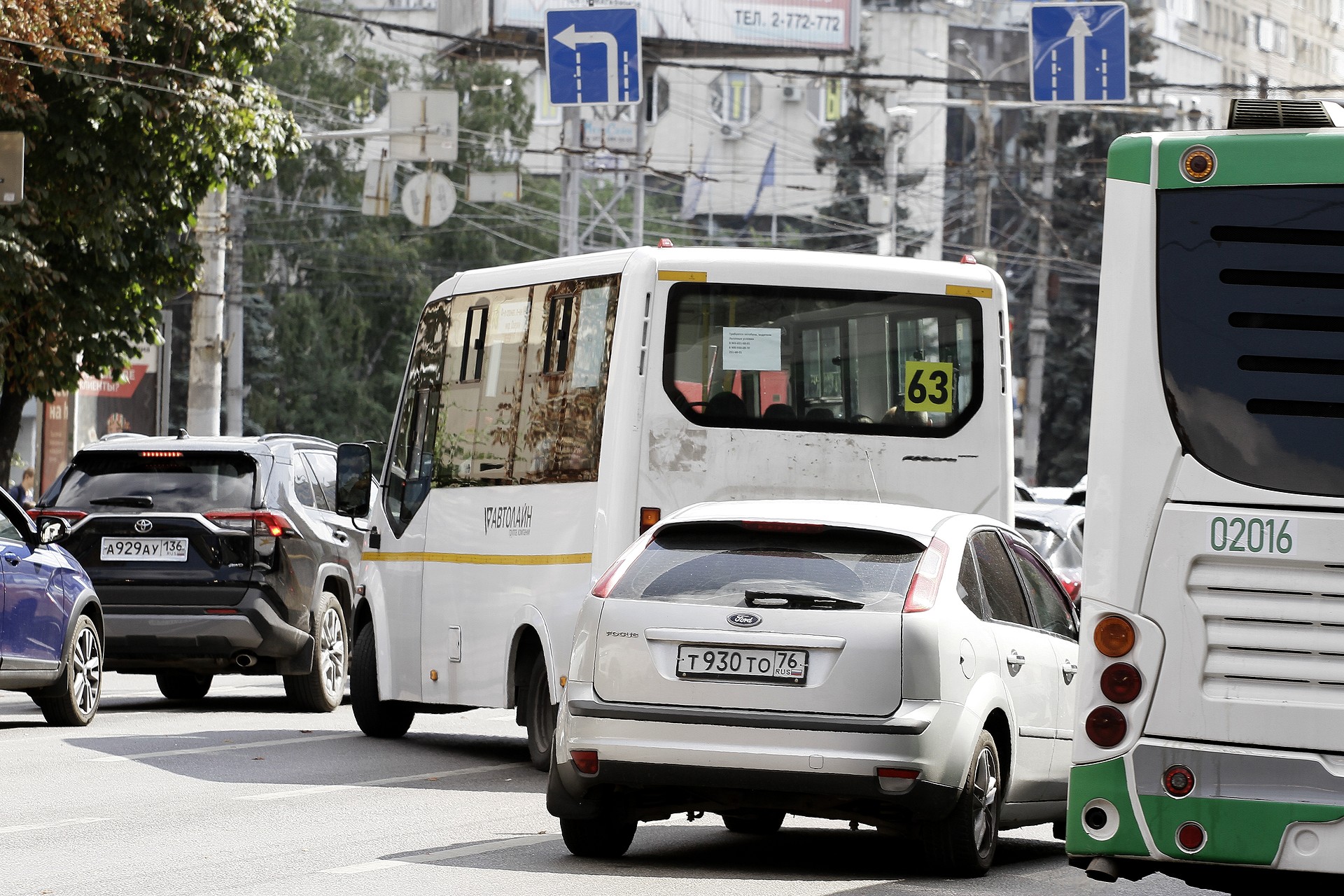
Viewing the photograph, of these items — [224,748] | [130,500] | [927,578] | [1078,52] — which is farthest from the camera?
[1078,52]

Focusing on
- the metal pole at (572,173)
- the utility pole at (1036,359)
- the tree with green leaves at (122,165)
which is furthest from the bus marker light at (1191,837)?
the utility pole at (1036,359)

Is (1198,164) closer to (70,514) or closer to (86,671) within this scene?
(86,671)

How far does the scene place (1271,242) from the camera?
24.5 ft

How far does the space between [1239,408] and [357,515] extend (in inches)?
375

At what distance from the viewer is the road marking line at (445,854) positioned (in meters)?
9.66

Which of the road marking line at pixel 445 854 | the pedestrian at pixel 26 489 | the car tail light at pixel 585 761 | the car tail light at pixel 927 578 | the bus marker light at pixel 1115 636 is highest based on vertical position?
the pedestrian at pixel 26 489

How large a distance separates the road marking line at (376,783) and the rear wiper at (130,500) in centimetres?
373

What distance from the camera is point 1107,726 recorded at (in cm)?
745

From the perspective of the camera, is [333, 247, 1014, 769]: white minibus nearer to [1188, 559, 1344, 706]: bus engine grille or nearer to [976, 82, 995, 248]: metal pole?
[1188, 559, 1344, 706]: bus engine grille

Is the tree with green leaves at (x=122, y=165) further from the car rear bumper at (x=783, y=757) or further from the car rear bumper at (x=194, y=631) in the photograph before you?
the car rear bumper at (x=783, y=757)

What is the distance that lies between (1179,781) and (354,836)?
177 inches

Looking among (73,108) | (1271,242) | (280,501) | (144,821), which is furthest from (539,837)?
(73,108)

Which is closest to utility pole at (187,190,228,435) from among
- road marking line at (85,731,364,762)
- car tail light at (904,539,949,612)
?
road marking line at (85,731,364,762)

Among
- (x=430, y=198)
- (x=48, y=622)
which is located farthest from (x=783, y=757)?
(x=430, y=198)
